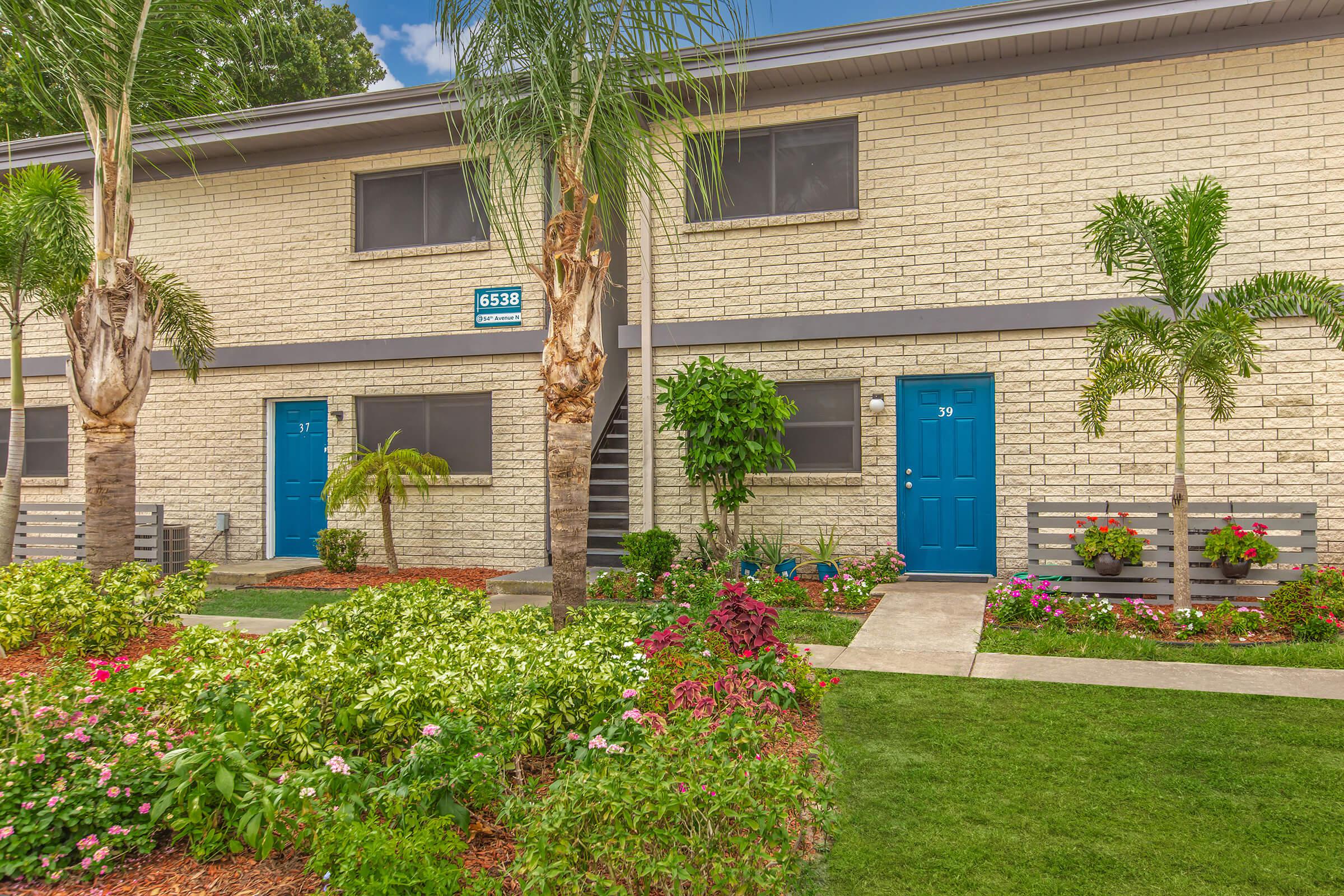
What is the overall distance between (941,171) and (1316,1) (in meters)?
3.76

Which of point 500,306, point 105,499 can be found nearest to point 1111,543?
point 500,306

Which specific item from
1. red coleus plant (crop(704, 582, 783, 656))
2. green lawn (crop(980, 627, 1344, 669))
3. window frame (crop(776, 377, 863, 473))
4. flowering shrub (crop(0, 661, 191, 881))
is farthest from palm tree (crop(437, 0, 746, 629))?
window frame (crop(776, 377, 863, 473))

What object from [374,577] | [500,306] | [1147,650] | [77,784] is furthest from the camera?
[500,306]

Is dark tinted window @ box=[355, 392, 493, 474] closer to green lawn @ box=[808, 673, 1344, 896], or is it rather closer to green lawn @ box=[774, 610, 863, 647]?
green lawn @ box=[774, 610, 863, 647]

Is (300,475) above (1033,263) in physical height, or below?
below

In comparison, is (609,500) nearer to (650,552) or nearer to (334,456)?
(650,552)

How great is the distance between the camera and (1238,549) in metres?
7.52

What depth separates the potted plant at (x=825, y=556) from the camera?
383 inches

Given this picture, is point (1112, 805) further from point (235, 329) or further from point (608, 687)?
point (235, 329)

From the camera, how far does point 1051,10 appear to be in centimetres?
885

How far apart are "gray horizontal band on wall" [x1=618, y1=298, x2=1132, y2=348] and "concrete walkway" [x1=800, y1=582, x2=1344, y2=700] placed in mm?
3526

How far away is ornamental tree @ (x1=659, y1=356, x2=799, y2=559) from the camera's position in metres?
9.12

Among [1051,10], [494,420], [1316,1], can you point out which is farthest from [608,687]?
[1316,1]

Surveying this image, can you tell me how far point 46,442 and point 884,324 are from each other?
12897 millimetres
